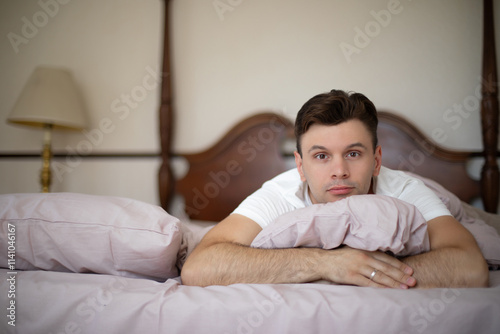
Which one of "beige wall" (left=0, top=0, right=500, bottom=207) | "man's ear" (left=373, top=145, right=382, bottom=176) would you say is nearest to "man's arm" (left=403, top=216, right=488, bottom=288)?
"man's ear" (left=373, top=145, right=382, bottom=176)

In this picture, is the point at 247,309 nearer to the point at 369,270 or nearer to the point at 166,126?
the point at 369,270

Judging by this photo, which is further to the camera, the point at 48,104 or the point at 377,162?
the point at 48,104

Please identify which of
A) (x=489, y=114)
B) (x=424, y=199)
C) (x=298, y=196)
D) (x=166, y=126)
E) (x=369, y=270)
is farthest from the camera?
(x=166, y=126)

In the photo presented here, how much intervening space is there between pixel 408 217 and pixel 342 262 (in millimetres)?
187

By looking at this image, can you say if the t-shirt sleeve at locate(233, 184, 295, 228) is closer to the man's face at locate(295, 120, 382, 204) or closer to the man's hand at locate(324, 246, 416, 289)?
the man's face at locate(295, 120, 382, 204)

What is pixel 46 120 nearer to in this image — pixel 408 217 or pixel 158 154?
pixel 158 154

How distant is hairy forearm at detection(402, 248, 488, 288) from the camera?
0.78 m

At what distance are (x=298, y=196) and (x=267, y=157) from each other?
2.45 feet

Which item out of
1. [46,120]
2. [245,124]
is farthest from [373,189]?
[46,120]

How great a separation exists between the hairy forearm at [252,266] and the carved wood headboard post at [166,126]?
119 cm

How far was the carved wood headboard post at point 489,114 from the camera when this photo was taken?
170 centimetres

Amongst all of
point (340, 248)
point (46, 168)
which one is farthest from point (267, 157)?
point (46, 168)

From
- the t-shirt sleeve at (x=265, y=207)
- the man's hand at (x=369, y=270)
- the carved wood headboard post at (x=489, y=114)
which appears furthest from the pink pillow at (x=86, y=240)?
the carved wood headboard post at (x=489, y=114)

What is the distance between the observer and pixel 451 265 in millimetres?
809
